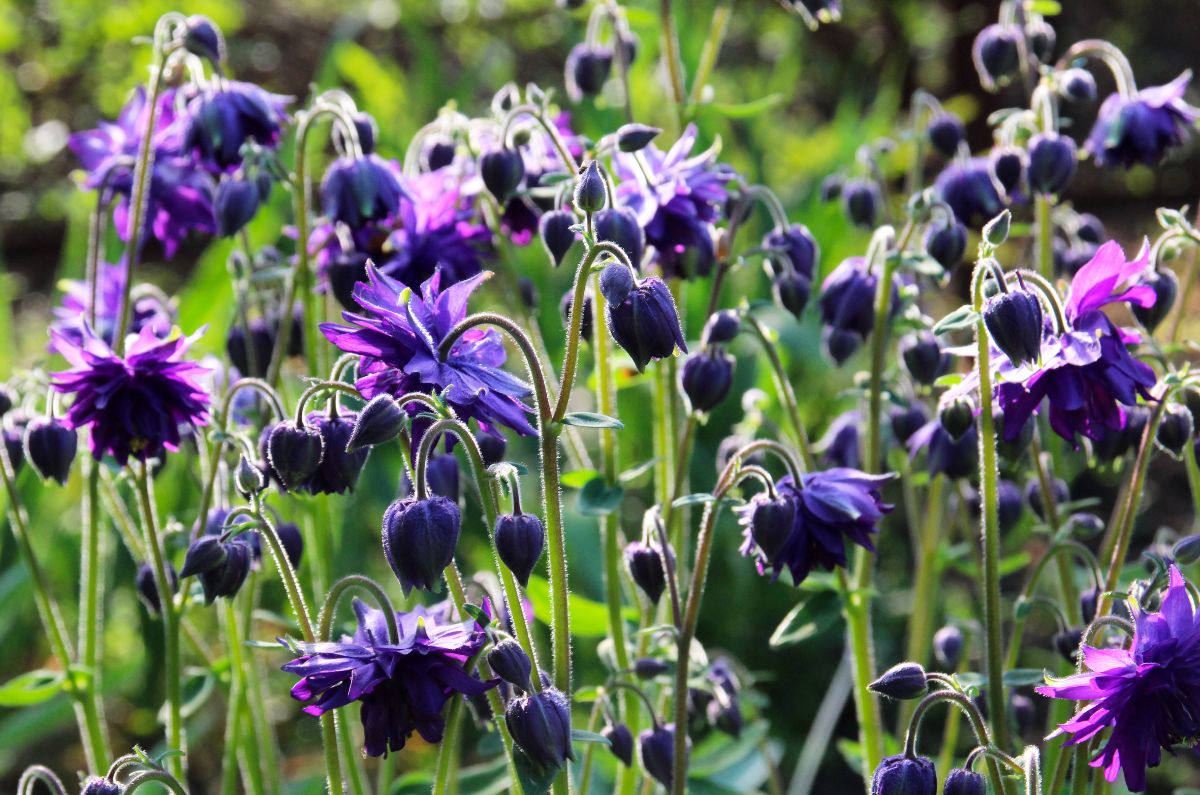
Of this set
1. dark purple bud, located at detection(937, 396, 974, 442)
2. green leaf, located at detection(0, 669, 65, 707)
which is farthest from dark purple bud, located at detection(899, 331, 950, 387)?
green leaf, located at detection(0, 669, 65, 707)

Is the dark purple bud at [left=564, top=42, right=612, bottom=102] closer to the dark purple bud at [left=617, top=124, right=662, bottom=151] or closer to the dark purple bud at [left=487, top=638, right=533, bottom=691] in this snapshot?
the dark purple bud at [left=617, top=124, right=662, bottom=151]

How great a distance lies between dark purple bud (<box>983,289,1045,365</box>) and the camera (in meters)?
1.31

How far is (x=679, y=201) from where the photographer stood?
1676 millimetres

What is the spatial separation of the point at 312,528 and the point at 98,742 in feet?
1.46

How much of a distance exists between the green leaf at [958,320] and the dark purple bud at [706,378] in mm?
440

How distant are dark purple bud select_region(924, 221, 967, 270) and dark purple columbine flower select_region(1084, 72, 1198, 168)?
29cm

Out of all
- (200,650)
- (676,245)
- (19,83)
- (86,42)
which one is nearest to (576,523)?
(200,650)

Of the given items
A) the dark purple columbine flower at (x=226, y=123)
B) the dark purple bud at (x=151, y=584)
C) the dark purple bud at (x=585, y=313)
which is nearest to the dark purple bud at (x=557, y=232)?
the dark purple bud at (x=585, y=313)

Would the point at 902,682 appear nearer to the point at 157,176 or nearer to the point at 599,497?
the point at 599,497

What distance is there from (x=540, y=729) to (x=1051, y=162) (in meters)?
1.08

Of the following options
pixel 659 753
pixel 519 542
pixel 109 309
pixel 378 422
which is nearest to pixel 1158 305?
pixel 659 753

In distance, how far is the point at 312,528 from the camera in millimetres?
2129

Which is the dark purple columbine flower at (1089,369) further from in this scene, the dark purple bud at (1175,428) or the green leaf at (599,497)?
the green leaf at (599,497)

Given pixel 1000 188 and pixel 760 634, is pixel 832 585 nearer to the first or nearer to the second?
pixel 1000 188
